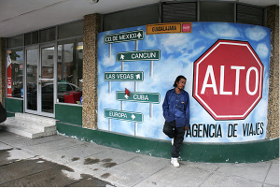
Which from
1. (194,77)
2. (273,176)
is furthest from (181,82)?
(273,176)

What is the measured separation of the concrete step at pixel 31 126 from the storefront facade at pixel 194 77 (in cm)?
168

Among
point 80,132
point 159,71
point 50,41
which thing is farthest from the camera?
point 50,41

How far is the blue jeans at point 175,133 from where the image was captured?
4641mm

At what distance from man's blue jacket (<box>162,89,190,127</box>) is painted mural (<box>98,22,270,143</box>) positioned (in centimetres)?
25

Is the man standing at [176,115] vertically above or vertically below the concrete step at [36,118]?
above

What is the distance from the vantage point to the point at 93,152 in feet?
17.9

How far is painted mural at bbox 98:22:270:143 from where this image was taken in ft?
15.9

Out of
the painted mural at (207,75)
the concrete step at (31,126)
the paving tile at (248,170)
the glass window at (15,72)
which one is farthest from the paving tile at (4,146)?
the paving tile at (248,170)

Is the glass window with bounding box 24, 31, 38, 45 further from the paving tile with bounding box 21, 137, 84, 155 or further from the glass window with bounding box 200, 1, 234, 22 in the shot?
the glass window with bounding box 200, 1, 234, 22

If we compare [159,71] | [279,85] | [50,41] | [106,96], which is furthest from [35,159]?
[279,85]

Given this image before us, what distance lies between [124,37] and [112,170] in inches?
121

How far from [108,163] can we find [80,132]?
207 centimetres

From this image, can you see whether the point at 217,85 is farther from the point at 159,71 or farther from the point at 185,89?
the point at 159,71

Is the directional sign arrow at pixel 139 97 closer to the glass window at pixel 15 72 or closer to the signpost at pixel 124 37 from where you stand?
the signpost at pixel 124 37
